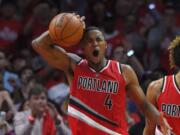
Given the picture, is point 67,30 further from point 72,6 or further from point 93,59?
point 72,6

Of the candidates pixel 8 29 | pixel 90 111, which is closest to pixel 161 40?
pixel 8 29

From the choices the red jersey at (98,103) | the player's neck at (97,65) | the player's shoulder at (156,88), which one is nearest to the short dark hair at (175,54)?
the player's shoulder at (156,88)

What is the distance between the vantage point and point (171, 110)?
609cm

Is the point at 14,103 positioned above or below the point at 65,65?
below

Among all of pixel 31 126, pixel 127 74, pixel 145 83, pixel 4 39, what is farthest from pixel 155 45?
pixel 127 74

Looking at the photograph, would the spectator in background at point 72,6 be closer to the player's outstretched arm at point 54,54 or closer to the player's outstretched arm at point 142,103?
the player's outstretched arm at point 54,54

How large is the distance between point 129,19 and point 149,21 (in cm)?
57

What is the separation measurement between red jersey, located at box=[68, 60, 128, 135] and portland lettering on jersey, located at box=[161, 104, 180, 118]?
1.32 ft

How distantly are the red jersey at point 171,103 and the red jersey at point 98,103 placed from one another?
0.38 meters

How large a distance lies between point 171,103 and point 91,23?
523cm

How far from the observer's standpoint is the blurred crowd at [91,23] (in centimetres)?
952

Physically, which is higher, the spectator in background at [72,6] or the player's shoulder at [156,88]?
the spectator in background at [72,6]

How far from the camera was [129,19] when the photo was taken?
1064 centimetres

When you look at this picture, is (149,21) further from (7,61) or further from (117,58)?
(7,61)
